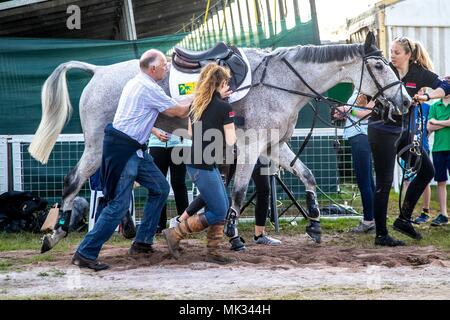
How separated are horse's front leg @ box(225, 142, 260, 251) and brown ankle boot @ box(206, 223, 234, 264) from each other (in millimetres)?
620

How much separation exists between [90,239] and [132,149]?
2.99ft

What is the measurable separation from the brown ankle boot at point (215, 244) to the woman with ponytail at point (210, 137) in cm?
9

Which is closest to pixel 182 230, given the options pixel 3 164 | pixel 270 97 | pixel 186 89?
pixel 186 89

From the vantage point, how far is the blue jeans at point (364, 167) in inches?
382

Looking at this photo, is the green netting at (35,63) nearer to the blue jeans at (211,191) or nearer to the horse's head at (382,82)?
the horse's head at (382,82)

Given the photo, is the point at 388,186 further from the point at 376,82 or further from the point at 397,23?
the point at 397,23

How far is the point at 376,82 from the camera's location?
27.4ft

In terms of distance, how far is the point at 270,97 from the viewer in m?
8.34

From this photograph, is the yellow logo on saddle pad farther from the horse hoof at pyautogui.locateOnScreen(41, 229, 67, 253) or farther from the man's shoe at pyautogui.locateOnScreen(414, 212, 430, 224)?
the man's shoe at pyautogui.locateOnScreen(414, 212, 430, 224)

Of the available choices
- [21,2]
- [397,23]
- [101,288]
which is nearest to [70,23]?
[21,2]

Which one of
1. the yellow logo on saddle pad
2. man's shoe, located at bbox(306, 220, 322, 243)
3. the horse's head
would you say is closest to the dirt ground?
man's shoe, located at bbox(306, 220, 322, 243)

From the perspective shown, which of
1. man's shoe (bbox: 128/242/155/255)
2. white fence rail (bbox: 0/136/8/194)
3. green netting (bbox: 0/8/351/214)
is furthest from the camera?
green netting (bbox: 0/8/351/214)

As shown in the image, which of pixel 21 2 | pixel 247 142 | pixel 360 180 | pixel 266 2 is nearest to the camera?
pixel 247 142

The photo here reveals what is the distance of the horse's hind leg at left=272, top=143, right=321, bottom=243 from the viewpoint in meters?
8.64
